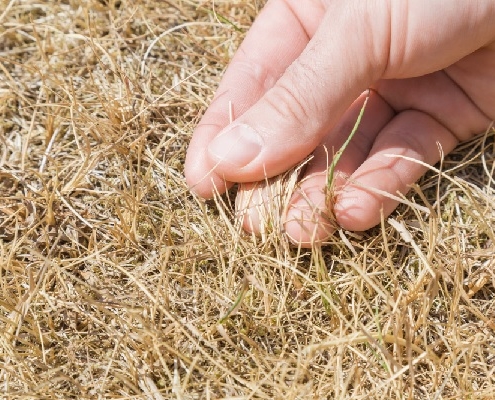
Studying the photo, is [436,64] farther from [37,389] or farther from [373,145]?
[37,389]

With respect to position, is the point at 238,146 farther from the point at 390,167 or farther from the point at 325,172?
the point at 390,167

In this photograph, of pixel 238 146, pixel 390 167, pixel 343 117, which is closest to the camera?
pixel 238 146

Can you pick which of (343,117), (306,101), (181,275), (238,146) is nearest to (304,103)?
(306,101)

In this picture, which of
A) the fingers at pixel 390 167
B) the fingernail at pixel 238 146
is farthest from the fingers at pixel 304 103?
the fingers at pixel 390 167

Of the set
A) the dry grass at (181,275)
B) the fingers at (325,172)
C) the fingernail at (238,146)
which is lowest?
the dry grass at (181,275)

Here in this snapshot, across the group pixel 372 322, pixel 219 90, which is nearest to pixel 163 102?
pixel 219 90

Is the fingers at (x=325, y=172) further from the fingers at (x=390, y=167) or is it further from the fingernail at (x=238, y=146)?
the fingernail at (x=238, y=146)

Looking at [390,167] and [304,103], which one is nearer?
[304,103]

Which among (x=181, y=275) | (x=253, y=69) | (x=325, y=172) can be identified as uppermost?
(x=253, y=69)
